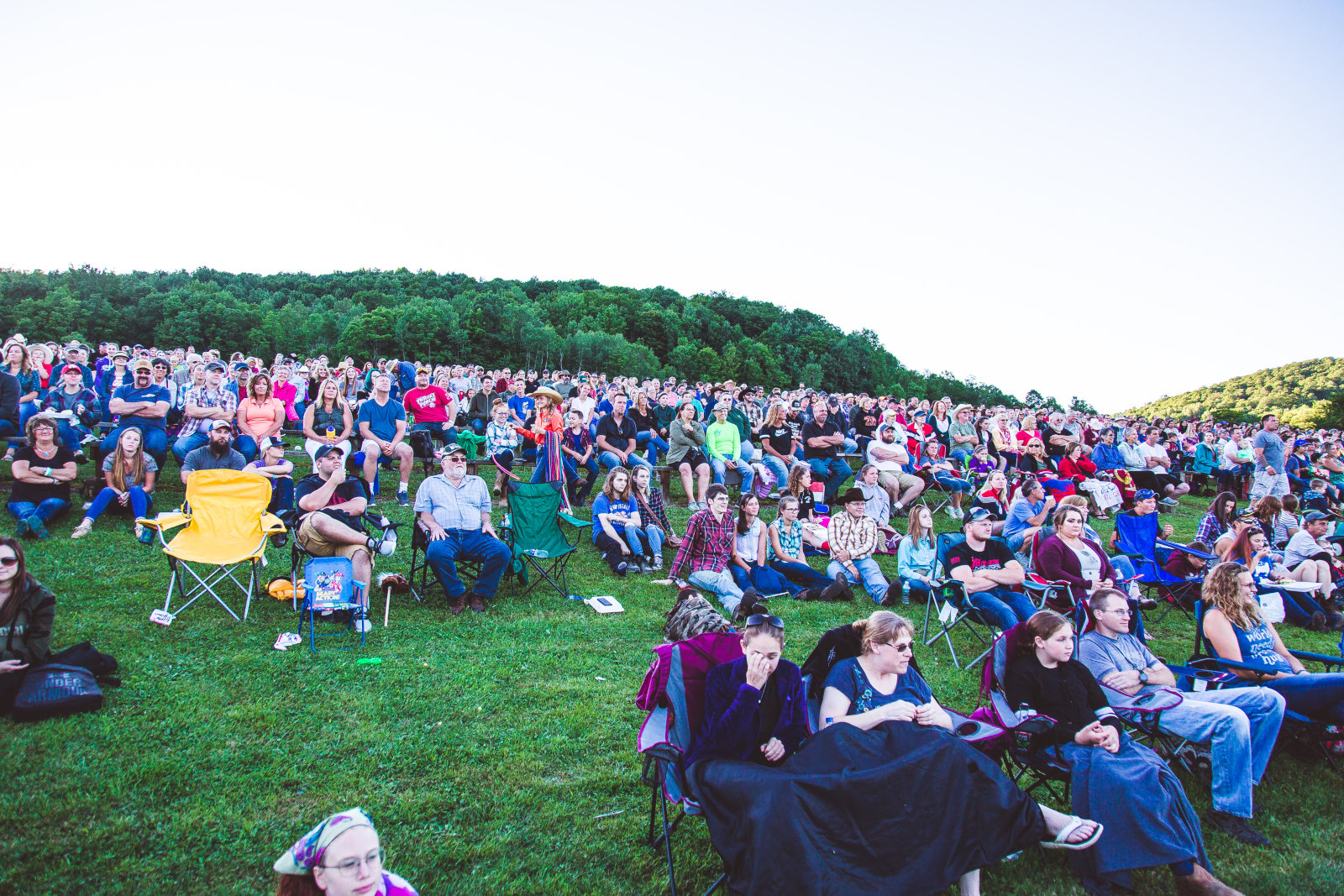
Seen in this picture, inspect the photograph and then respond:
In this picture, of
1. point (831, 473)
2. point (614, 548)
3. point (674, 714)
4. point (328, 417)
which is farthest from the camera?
point (831, 473)

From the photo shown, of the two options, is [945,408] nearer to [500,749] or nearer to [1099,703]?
[1099,703]

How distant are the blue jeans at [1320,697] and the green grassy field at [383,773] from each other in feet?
1.15

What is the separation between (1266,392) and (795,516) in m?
77.4

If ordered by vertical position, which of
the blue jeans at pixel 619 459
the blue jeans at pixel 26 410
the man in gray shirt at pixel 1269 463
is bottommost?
the blue jeans at pixel 619 459

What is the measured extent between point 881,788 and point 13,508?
799 cm

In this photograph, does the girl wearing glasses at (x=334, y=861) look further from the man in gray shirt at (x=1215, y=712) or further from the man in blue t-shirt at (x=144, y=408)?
the man in blue t-shirt at (x=144, y=408)

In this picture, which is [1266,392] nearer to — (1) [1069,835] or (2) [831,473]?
(2) [831,473]

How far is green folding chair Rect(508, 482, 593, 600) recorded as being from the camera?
6.32 m

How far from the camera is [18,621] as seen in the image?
3338mm

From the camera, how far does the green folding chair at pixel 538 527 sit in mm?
6320

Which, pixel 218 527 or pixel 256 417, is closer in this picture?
pixel 218 527

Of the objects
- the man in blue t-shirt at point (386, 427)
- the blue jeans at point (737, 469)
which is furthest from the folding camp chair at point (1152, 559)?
the man in blue t-shirt at point (386, 427)

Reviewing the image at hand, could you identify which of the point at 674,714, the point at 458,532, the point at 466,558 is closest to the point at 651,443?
the point at 458,532

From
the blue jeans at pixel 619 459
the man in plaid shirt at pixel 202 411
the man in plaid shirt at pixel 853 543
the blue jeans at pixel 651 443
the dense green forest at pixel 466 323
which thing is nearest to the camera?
the man in plaid shirt at pixel 853 543
